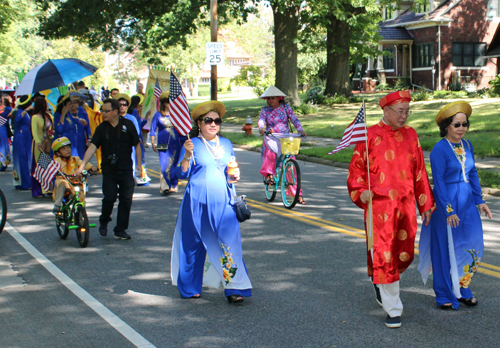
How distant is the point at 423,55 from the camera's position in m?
41.2

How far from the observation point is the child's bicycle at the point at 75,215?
8.07 metres

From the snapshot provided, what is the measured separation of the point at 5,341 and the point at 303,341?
94.7 inches

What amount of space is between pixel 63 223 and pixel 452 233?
5.63 metres

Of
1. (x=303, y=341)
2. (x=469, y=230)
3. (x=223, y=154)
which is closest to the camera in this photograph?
(x=303, y=341)

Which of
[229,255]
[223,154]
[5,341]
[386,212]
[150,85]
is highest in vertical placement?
[150,85]

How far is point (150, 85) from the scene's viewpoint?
1898 centimetres

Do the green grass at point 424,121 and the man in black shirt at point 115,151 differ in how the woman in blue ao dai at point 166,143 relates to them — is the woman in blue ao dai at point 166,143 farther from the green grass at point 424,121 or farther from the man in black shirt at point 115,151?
the green grass at point 424,121

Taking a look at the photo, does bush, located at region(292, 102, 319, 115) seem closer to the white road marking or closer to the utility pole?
the utility pole

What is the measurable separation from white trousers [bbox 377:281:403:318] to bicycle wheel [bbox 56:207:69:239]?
197 inches

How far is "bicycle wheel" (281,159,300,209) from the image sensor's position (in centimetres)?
1009

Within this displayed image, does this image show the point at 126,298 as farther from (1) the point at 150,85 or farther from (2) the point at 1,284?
(1) the point at 150,85

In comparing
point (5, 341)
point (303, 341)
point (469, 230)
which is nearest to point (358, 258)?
point (469, 230)

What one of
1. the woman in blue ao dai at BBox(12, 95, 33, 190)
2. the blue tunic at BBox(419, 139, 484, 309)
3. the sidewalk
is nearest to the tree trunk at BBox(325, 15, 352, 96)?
the sidewalk

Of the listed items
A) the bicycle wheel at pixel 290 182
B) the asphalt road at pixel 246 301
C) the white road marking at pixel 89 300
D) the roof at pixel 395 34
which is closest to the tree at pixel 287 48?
the roof at pixel 395 34
